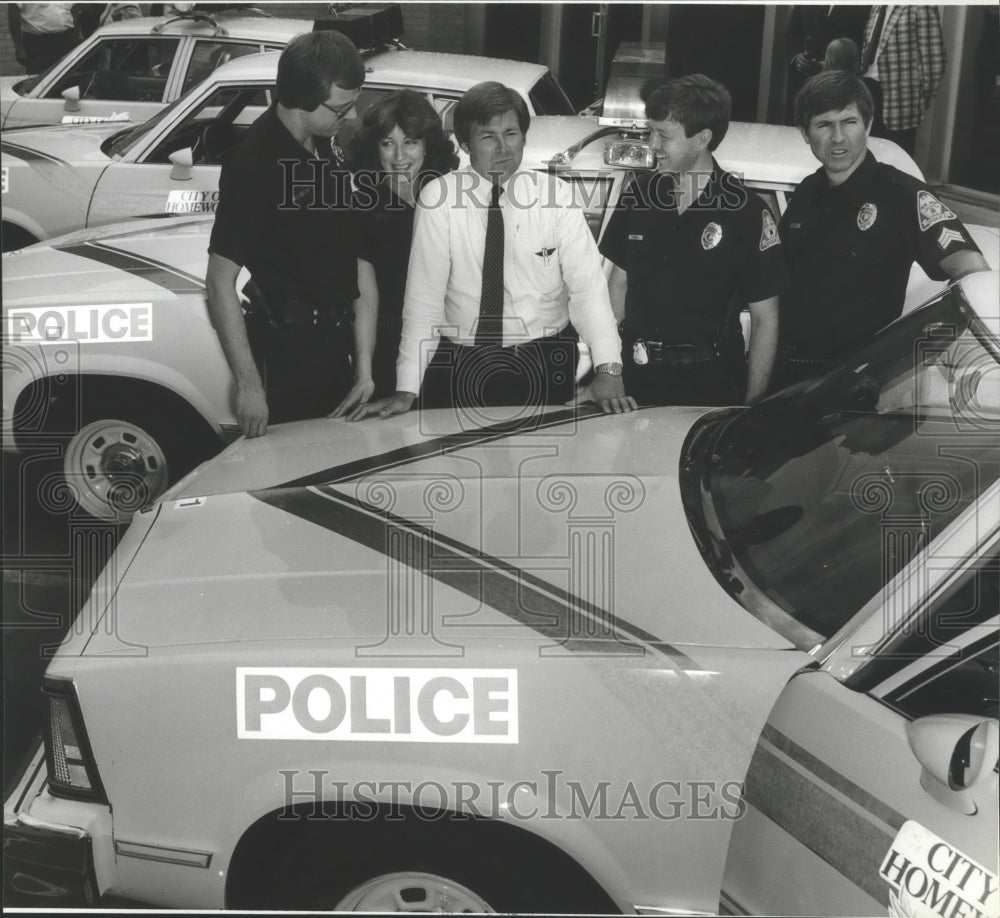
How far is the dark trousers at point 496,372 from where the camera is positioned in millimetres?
3416

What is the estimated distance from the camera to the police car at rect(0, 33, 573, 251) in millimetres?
5242

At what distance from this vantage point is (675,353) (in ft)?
11.3

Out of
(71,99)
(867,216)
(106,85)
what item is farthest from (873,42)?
(71,99)

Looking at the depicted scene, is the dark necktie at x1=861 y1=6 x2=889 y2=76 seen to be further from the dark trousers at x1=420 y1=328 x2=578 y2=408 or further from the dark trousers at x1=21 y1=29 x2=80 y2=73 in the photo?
the dark trousers at x1=21 y1=29 x2=80 y2=73

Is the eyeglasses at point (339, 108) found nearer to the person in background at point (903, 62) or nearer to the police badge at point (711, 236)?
the police badge at point (711, 236)

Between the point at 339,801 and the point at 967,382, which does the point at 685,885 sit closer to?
the point at 339,801

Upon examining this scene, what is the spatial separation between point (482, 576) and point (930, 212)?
1.84 m

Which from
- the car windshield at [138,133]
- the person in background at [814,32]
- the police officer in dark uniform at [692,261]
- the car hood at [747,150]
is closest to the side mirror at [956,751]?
the police officer in dark uniform at [692,261]

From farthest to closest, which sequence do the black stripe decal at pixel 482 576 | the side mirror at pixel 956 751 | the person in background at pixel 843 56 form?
the person in background at pixel 843 56, the black stripe decal at pixel 482 576, the side mirror at pixel 956 751

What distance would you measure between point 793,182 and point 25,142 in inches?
144

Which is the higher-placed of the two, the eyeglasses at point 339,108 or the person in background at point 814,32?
the person in background at point 814,32

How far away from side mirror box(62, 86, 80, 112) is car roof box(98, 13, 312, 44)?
0.32 meters

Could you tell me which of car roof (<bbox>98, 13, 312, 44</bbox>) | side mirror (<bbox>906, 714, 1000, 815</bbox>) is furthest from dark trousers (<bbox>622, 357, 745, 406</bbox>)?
car roof (<bbox>98, 13, 312, 44</bbox>)

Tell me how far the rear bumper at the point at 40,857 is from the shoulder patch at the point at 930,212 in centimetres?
255
